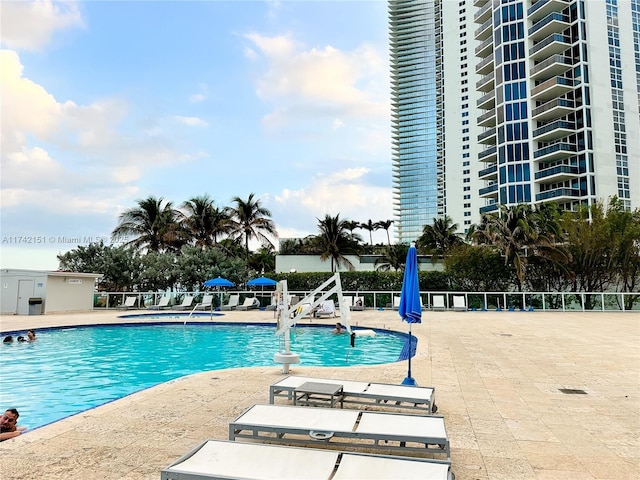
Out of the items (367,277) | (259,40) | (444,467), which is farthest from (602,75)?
(444,467)

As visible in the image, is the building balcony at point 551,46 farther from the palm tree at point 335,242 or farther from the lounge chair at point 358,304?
the lounge chair at point 358,304

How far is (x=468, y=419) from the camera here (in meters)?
4.79

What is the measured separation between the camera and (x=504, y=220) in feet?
82.0

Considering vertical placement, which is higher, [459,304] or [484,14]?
[484,14]

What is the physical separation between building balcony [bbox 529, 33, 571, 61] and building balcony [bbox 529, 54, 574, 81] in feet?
2.88

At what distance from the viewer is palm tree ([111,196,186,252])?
31.5 meters

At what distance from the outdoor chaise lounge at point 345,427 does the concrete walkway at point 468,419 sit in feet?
1.07

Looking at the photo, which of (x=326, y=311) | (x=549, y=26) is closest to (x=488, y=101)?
(x=549, y=26)

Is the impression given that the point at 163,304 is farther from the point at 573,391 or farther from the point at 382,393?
the point at 573,391

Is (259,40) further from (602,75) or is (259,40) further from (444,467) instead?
(602,75)

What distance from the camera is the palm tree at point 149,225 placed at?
31500 mm

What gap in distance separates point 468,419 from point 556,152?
42627 millimetres

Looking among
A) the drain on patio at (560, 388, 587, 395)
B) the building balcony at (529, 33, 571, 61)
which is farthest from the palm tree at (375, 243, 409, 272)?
the drain on patio at (560, 388, 587, 395)

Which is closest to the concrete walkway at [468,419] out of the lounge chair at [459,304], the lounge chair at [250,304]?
the lounge chair at [459,304]
